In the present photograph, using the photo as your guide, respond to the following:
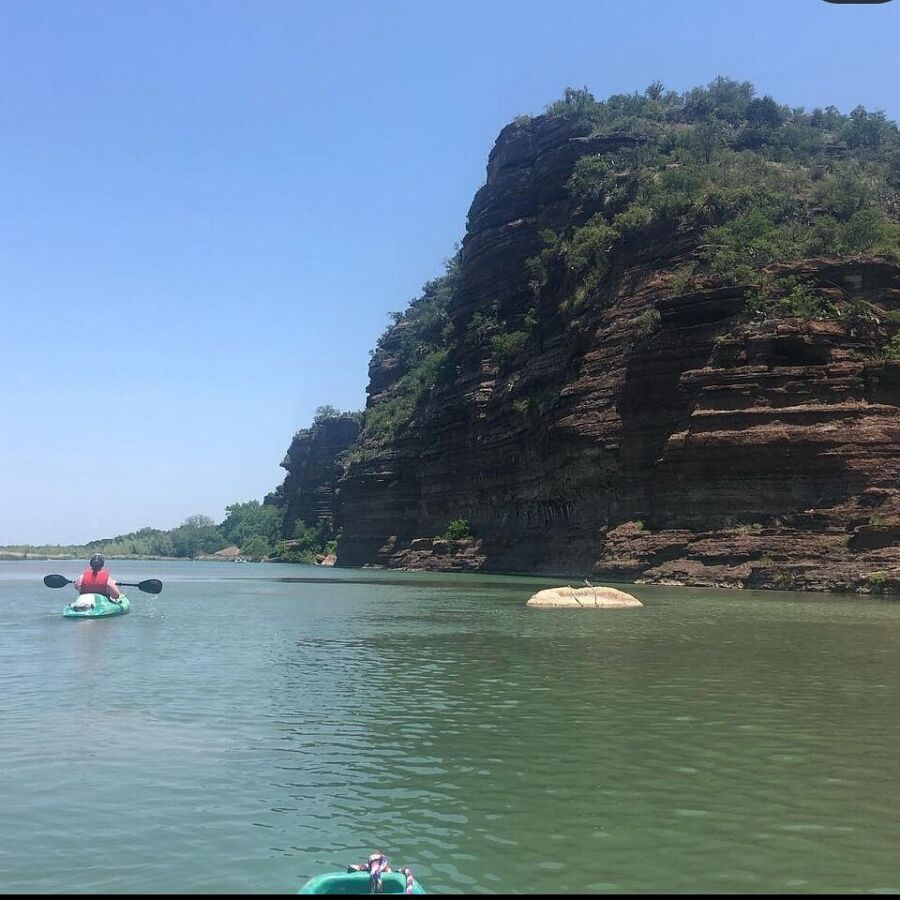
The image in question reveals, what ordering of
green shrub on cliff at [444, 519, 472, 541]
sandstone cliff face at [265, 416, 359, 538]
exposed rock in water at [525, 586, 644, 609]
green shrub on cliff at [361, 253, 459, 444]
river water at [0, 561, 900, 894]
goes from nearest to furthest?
1. river water at [0, 561, 900, 894]
2. exposed rock in water at [525, 586, 644, 609]
3. green shrub on cliff at [444, 519, 472, 541]
4. green shrub on cliff at [361, 253, 459, 444]
5. sandstone cliff face at [265, 416, 359, 538]

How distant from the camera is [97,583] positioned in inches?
1357

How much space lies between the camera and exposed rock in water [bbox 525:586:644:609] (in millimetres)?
36844

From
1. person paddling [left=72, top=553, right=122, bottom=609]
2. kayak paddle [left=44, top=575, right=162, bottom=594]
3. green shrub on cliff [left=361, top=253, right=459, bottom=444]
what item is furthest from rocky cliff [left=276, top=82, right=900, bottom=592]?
person paddling [left=72, top=553, right=122, bottom=609]

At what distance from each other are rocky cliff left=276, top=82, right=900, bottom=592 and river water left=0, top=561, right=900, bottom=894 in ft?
89.4

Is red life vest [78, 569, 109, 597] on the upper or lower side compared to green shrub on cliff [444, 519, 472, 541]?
lower

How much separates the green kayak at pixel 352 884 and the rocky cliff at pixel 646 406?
43.2 meters

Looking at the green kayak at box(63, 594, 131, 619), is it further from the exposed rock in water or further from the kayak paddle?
the exposed rock in water

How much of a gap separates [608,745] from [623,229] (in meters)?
65.6

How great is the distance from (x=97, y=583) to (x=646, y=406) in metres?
38.3

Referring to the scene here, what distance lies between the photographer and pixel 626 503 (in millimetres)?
61344

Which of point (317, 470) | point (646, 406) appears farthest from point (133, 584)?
point (317, 470)

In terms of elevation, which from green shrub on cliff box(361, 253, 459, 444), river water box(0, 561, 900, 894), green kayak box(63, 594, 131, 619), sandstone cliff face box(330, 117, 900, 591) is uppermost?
green shrub on cliff box(361, 253, 459, 444)

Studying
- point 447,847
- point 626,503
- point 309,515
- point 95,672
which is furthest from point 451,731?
point 309,515

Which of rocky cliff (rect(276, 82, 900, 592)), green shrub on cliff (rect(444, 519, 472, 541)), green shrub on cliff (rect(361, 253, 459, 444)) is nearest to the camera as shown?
rocky cliff (rect(276, 82, 900, 592))
